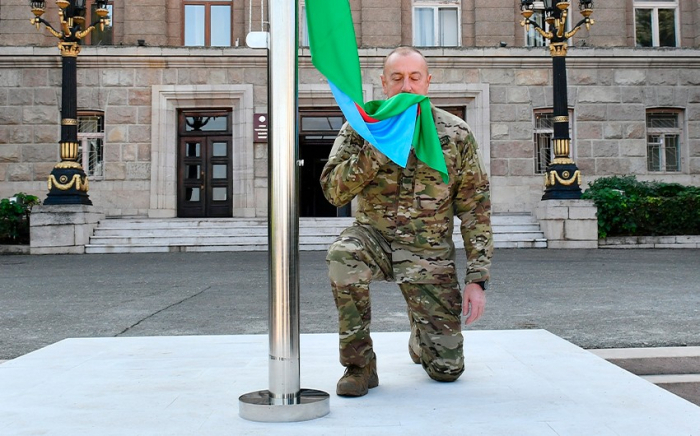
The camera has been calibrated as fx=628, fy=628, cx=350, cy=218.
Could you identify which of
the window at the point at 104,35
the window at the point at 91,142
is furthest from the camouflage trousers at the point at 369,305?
the window at the point at 104,35

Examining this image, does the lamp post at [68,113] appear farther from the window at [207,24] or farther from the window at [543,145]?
the window at [543,145]

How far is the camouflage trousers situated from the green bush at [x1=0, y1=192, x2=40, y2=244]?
13.4m

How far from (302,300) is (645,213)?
10.5 meters

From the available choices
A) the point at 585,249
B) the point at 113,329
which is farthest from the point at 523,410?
the point at 585,249

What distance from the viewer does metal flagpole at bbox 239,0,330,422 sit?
2.41 m

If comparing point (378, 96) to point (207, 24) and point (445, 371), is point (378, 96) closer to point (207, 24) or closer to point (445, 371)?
point (207, 24)

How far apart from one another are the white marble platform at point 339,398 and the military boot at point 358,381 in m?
0.05

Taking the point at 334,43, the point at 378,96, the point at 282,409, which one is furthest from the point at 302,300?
the point at 378,96

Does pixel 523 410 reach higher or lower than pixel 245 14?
lower

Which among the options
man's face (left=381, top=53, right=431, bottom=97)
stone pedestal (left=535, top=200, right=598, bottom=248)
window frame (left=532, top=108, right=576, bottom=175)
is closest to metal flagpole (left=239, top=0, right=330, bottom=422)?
man's face (left=381, top=53, right=431, bottom=97)

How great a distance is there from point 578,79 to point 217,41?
1080 centimetres

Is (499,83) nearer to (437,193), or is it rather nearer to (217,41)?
(217,41)

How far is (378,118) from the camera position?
→ 2793 millimetres

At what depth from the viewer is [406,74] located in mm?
2979
